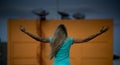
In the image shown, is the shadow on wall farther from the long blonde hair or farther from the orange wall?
the long blonde hair

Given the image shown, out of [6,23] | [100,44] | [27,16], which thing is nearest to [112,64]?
[100,44]

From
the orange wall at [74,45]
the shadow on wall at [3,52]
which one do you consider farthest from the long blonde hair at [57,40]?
the shadow on wall at [3,52]

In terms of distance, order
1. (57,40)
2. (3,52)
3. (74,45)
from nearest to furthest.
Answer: (57,40) → (74,45) → (3,52)

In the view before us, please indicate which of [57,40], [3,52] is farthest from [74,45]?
[57,40]

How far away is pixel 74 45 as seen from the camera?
5.45m

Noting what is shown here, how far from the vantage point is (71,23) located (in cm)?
543

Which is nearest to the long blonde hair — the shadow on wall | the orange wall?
the orange wall

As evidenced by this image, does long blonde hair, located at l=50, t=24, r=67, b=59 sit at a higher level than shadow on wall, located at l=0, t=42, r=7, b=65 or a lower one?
higher

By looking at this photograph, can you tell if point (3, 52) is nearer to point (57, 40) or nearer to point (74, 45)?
point (74, 45)

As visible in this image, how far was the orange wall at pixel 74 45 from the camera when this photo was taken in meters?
5.40

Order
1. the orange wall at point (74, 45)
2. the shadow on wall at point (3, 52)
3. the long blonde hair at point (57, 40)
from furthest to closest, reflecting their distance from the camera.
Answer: the shadow on wall at point (3, 52) < the orange wall at point (74, 45) < the long blonde hair at point (57, 40)

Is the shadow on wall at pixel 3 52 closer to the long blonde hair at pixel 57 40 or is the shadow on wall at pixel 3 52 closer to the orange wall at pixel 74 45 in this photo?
the orange wall at pixel 74 45

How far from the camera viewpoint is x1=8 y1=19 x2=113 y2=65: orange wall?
5.40 metres

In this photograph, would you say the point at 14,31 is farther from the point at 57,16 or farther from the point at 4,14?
the point at 57,16
